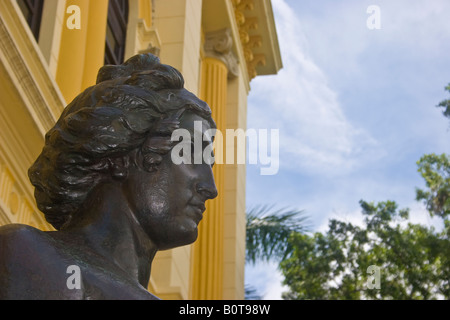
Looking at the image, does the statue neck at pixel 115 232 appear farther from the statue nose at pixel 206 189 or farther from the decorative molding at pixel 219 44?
the decorative molding at pixel 219 44

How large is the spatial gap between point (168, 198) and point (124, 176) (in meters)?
0.17

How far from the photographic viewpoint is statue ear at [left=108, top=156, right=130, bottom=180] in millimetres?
2600

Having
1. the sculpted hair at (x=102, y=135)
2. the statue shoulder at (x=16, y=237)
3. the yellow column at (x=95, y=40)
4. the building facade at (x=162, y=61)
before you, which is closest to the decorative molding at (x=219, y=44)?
the building facade at (x=162, y=61)

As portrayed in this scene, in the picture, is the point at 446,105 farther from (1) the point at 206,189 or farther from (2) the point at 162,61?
(1) the point at 206,189

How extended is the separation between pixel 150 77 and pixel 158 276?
33.3ft

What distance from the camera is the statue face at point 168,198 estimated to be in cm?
257

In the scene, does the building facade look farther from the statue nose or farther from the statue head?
the statue nose

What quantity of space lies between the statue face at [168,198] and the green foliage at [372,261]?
17.7 meters

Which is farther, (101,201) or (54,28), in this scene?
(54,28)

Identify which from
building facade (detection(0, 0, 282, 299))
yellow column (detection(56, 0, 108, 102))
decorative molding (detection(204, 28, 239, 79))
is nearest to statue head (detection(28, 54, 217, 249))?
building facade (detection(0, 0, 282, 299))
